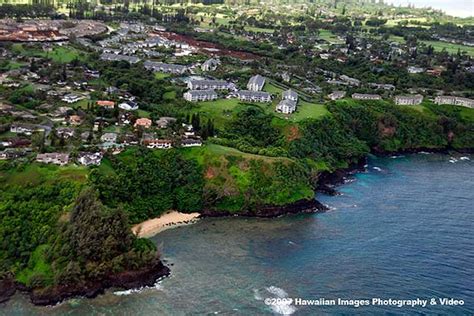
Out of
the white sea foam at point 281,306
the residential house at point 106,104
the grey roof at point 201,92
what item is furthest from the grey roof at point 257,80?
the white sea foam at point 281,306

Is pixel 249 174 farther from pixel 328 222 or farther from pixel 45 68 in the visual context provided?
pixel 45 68

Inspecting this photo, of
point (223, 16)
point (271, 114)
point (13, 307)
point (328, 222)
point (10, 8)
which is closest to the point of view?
point (13, 307)

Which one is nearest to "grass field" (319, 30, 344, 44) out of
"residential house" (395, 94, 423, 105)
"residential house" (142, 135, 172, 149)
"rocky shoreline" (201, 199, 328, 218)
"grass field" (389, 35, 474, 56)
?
"grass field" (389, 35, 474, 56)

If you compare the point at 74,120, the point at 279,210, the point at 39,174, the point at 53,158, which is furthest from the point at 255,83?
the point at 39,174

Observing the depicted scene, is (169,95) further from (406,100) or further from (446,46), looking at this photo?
(446,46)

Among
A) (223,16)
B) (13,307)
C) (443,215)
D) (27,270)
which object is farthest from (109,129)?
(223,16)

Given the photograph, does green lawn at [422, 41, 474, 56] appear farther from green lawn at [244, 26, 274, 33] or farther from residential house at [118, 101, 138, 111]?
residential house at [118, 101, 138, 111]

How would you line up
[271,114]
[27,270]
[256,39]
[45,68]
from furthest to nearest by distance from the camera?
[256,39]
[45,68]
[271,114]
[27,270]
